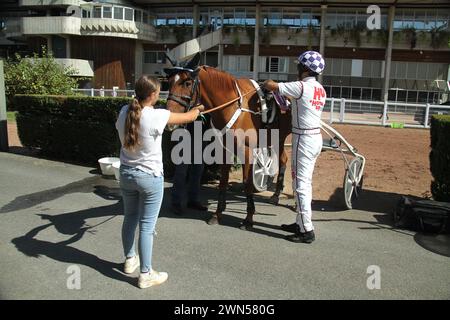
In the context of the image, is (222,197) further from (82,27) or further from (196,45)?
(82,27)

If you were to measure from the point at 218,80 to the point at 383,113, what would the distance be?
15.4 m

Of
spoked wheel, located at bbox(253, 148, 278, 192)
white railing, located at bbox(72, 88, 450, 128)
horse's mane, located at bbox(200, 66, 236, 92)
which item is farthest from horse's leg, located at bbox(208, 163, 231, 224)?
white railing, located at bbox(72, 88, 450, 128)

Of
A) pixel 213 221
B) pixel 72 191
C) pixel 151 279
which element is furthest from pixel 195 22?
pixel 151 279

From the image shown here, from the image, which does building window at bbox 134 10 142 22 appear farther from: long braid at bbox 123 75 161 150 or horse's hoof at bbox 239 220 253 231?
long braid at bbox 123 75 161 150

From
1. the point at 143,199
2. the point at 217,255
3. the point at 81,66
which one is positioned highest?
the point at 81,66

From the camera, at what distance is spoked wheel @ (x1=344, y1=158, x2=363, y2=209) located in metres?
6.33

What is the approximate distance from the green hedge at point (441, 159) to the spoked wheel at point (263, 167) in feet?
7.95

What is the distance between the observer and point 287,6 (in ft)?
116

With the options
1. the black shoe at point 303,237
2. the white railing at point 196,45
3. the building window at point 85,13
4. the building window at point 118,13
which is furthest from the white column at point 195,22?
the black shoe at point 303,237

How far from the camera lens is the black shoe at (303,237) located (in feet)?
16.6

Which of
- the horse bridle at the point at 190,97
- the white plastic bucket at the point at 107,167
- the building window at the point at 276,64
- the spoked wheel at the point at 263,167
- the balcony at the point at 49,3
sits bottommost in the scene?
the white plastic bucket at the point at 107,167

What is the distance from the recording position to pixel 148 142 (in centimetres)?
369

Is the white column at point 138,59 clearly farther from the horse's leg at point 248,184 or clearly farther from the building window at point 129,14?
the horse's leg at point 248,184
